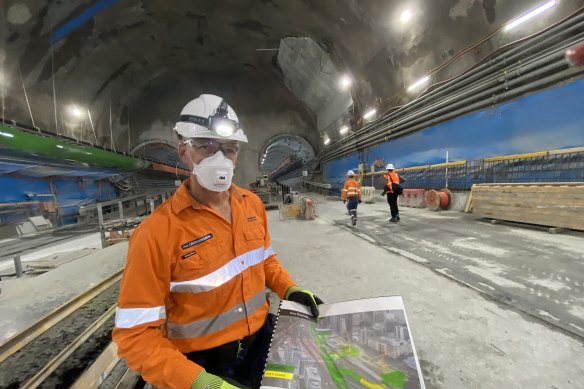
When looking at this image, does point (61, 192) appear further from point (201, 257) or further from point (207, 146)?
point (201, 257)

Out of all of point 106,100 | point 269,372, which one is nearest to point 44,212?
point 106,100

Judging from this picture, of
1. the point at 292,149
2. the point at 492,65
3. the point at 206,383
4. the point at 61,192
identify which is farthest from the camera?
the point at 292,149

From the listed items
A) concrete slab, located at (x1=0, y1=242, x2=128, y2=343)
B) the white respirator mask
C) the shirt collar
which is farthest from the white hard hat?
concrete slab, located at (x1=0, y1=242, x2=128, y2=343)

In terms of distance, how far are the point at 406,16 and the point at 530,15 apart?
3309mm

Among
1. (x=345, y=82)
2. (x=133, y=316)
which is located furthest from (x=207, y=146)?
(x=345, y=82)

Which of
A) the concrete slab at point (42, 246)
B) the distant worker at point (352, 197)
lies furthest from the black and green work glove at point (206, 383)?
the concrete slab at point (42, 246)

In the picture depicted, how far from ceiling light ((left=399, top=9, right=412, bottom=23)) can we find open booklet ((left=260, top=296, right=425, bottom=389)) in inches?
353

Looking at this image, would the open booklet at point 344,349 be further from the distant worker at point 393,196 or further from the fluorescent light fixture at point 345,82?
the fluorescent light fixture at point 345,82

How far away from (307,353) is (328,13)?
426 inches

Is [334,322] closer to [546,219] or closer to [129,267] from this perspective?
[129,267]

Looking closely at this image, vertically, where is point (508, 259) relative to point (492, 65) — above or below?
below

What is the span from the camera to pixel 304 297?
1.35 meters

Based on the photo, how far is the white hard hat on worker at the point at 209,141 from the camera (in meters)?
1.32

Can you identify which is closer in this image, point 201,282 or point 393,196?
point 201,282
